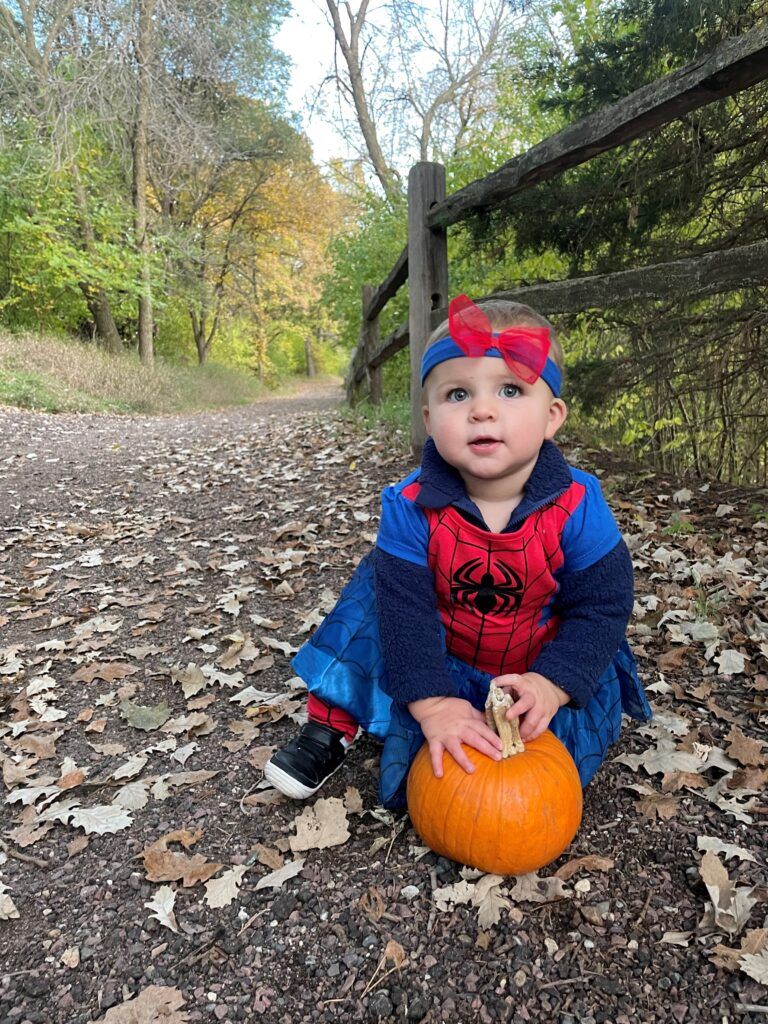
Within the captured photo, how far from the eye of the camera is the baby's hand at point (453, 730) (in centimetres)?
155

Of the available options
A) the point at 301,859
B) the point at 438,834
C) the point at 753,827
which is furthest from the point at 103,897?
the point at 753,827

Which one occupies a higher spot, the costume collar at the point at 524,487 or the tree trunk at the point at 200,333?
the tree trunk at the point at 200,333

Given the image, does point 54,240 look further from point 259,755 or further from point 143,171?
point 259,755

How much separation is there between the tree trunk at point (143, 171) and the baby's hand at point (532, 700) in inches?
555

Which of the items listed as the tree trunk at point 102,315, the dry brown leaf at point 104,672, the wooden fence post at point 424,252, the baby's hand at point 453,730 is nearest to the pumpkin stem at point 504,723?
the baby's hand at point 453,730

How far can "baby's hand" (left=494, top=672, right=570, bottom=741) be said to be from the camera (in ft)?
5.20

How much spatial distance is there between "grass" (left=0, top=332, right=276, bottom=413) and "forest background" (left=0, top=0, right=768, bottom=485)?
13 cm

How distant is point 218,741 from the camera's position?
2.35 metres

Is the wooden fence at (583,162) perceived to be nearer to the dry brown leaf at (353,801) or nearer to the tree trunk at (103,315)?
the dry brown leaf at (353,801)

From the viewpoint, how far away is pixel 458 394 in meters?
1.66

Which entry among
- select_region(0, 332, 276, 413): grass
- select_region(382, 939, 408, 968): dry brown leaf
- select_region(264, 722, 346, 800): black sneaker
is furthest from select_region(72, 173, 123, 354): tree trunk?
select_region(382, 939, 408, 968): dry brown leaf

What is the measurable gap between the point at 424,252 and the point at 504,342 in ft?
11.7

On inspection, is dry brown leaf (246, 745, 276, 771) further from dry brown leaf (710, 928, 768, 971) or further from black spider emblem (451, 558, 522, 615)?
dry brown leaf (710, 928, 768, 971)

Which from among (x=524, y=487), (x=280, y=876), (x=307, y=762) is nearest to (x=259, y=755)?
(x=307, y=762)
